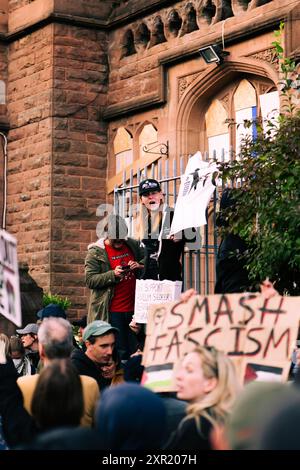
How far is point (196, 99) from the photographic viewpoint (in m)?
15.2

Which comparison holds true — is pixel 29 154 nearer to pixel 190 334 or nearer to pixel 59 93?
pixel 59 93

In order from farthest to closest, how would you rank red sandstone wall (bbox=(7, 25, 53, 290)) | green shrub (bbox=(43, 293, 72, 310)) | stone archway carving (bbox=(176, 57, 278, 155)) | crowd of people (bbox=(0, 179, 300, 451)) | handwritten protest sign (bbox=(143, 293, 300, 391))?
red sandstone wall (bbox=(7, 25, 53, 290)), green shrub (bbox=(43, 293, 72, 310)), stone archway carving (bbox=(176, 57, 278, 155)), handwritten protest sign (bbox=(143, 293, 300, 391)), crowd of people (bbox=(0, 179, 300, 451))

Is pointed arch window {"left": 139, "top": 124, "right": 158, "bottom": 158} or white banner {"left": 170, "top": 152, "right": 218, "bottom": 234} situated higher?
pointed arch window {"left": 139, "top": 124, "right": 158, "bottom": 158}

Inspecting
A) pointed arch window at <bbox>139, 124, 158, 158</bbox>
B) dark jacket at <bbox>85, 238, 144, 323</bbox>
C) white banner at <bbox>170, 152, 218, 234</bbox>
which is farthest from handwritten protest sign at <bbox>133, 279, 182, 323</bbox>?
pointed arch window at <bbox>139, 124, 158, 158</bbox>

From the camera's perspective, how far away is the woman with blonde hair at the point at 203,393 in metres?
4.63

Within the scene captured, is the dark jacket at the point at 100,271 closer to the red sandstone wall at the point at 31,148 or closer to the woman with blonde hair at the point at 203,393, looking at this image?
the woman with blonde hair at the point at 203,393

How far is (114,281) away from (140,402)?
6155 mm

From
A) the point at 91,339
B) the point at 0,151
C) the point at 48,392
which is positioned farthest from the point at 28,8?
the point at 48,392

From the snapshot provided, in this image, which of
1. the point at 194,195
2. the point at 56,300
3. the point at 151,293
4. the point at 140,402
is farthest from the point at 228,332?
the point at 56,300

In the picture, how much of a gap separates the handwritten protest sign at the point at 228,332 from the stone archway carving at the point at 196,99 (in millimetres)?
8722

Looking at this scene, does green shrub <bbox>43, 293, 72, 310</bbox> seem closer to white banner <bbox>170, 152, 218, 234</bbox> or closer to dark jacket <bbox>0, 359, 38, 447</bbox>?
white banner <bbox>170, 152, 218, 234</bbox>

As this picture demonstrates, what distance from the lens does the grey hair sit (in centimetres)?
629

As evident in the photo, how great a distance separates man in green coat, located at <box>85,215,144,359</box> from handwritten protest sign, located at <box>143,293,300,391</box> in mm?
3730

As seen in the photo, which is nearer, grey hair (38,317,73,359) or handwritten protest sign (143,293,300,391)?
handwritten protest sign (143,293,300,391)
